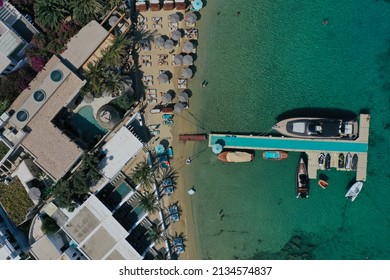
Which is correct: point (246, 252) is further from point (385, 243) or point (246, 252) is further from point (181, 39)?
point (181, 39)

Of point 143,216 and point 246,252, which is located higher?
point 246,252

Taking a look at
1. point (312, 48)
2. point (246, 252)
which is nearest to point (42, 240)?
point (246, 252)

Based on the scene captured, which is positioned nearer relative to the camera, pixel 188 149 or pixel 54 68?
pixel 54 68

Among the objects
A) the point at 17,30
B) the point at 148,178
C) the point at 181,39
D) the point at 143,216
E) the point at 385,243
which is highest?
the point at 181,39

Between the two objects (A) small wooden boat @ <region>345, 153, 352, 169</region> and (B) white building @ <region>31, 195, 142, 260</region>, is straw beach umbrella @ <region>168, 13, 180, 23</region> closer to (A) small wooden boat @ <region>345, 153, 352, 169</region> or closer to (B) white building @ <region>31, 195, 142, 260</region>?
(B) white building @ <region>31, 195, 142, 260</region>

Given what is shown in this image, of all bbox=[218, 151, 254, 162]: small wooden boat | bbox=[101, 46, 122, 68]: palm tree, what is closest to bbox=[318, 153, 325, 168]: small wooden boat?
bbox=[218, 151, 254, 162]: small wooden boat
